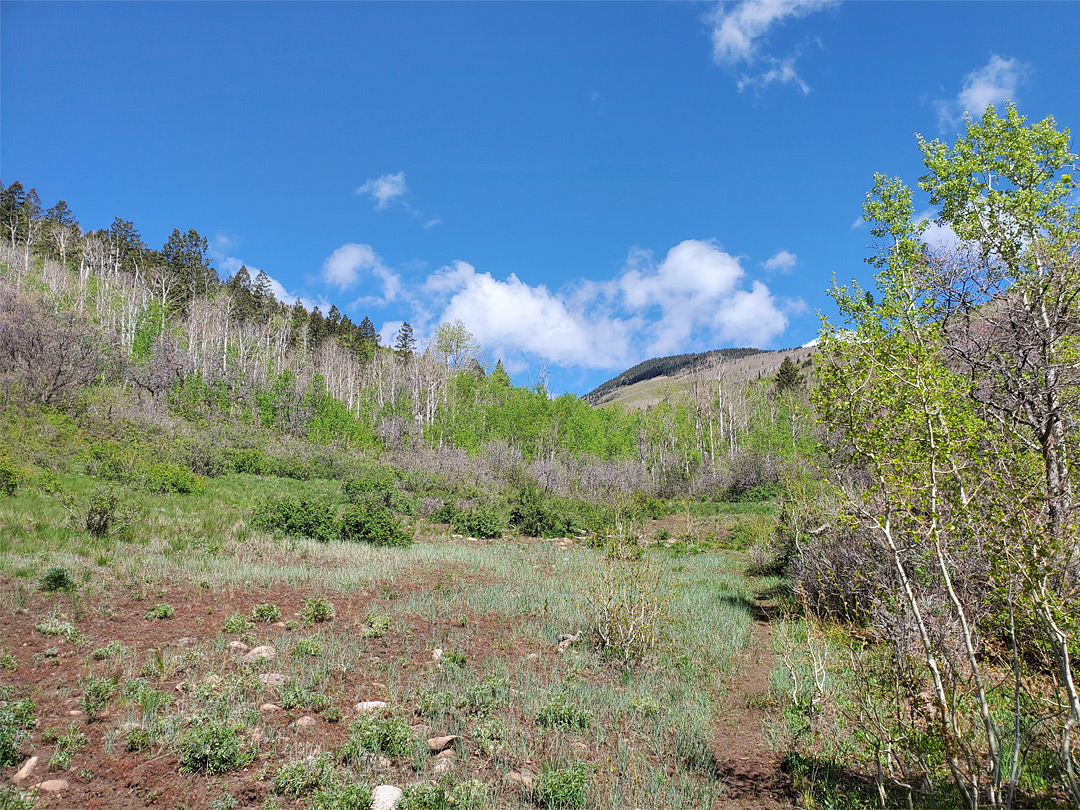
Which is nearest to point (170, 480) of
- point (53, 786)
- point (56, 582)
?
Result: point (56, 582)

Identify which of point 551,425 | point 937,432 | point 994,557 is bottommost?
point 994,557

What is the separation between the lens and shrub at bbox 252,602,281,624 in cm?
811

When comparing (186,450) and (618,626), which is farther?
(186,450)

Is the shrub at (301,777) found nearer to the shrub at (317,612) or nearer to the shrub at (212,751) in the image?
the shrub at (212,751)

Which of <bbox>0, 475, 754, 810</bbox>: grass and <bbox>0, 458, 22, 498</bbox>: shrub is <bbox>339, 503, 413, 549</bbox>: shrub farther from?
<bbox>0, 458, 22, 498</bbox>: shrub

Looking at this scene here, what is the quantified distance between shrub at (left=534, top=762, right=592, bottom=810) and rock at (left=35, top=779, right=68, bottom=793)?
3.46 meters

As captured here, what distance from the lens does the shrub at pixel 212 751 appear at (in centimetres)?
420

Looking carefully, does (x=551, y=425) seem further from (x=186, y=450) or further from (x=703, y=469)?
(x=186, y=450)

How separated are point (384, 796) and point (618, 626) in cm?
432

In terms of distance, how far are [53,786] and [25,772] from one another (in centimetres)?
34

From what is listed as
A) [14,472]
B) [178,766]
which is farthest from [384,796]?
[14,472]

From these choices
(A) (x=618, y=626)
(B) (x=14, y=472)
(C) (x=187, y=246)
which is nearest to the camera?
(A) (x=618, y=626)

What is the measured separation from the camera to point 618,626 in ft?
25.0

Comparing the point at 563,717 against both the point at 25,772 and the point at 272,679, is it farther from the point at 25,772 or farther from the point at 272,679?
the point at 25,772
